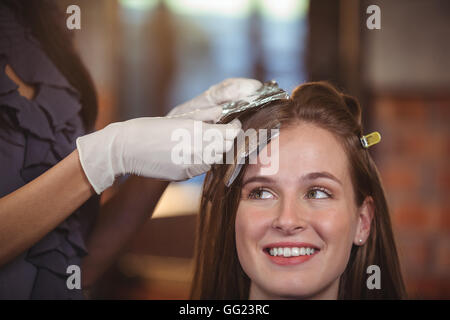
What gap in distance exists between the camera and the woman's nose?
0.89m

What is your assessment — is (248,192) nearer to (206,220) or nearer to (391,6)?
(206,220)

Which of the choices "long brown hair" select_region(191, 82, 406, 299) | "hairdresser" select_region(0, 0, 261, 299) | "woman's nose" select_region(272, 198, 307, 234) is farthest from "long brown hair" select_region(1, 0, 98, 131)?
"woman's nose" select_region(272, 198, 307, 234)

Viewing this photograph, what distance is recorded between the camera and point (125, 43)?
2.73 m

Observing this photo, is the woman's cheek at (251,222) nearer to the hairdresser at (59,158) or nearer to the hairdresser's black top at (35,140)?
the hairdresser at (59,158)

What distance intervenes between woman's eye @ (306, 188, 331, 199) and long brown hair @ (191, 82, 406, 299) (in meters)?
0.08

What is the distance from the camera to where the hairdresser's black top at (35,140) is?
921mm

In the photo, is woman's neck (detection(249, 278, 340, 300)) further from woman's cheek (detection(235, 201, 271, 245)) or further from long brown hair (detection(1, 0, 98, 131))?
long brown hair (detection(1, 0, 98, 131))

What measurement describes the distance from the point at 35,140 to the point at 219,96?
42 centimetres

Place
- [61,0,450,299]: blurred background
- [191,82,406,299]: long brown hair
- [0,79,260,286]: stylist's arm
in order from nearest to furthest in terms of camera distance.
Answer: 1. [0,79,260,286]: stylist's arm
2. [191,82,406,299]: long brown hair
3. [61,0,450,299]: blurred background

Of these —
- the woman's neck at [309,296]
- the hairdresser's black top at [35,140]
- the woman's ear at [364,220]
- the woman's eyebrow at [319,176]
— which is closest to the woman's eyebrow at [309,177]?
the woman's eyebrow at [319,176]

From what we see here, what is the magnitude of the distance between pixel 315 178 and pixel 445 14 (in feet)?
2.15

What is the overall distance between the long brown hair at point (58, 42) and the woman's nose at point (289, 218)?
1.60 ft

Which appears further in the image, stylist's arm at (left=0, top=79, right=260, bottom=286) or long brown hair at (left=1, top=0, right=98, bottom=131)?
long brown hair at (left=1, top=0, right=98, bottom=131)
